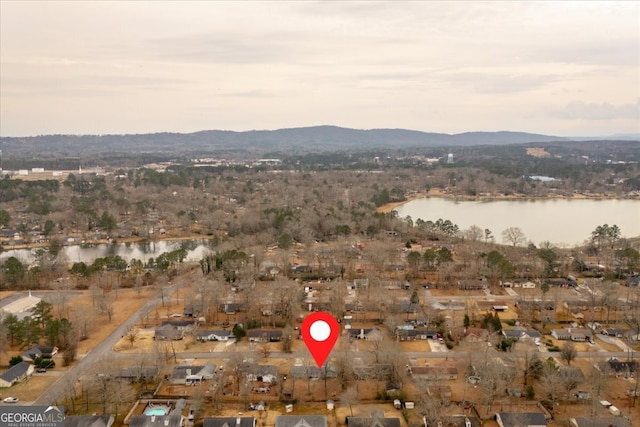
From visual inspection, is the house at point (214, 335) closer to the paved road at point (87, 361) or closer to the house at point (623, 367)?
the paved road at point (87, 361)

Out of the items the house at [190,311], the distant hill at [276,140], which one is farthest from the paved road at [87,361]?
the distant hill at [276,140]

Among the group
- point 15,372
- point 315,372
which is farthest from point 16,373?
point 315,372

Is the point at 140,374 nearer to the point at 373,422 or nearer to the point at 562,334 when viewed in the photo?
the point at 373,422

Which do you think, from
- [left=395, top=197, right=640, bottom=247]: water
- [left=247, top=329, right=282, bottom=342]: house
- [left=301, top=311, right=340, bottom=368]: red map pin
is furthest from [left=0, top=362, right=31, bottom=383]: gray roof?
[left=395, top=197, right=640, bottom=247]: water

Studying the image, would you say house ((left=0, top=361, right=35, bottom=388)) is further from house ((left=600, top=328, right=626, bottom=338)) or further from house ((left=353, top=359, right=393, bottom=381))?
house ((left=600, top=328, right=626, bottom=338))

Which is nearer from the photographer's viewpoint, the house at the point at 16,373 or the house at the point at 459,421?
the house at the point at 459,421

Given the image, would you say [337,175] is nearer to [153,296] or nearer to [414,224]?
[414,224]
